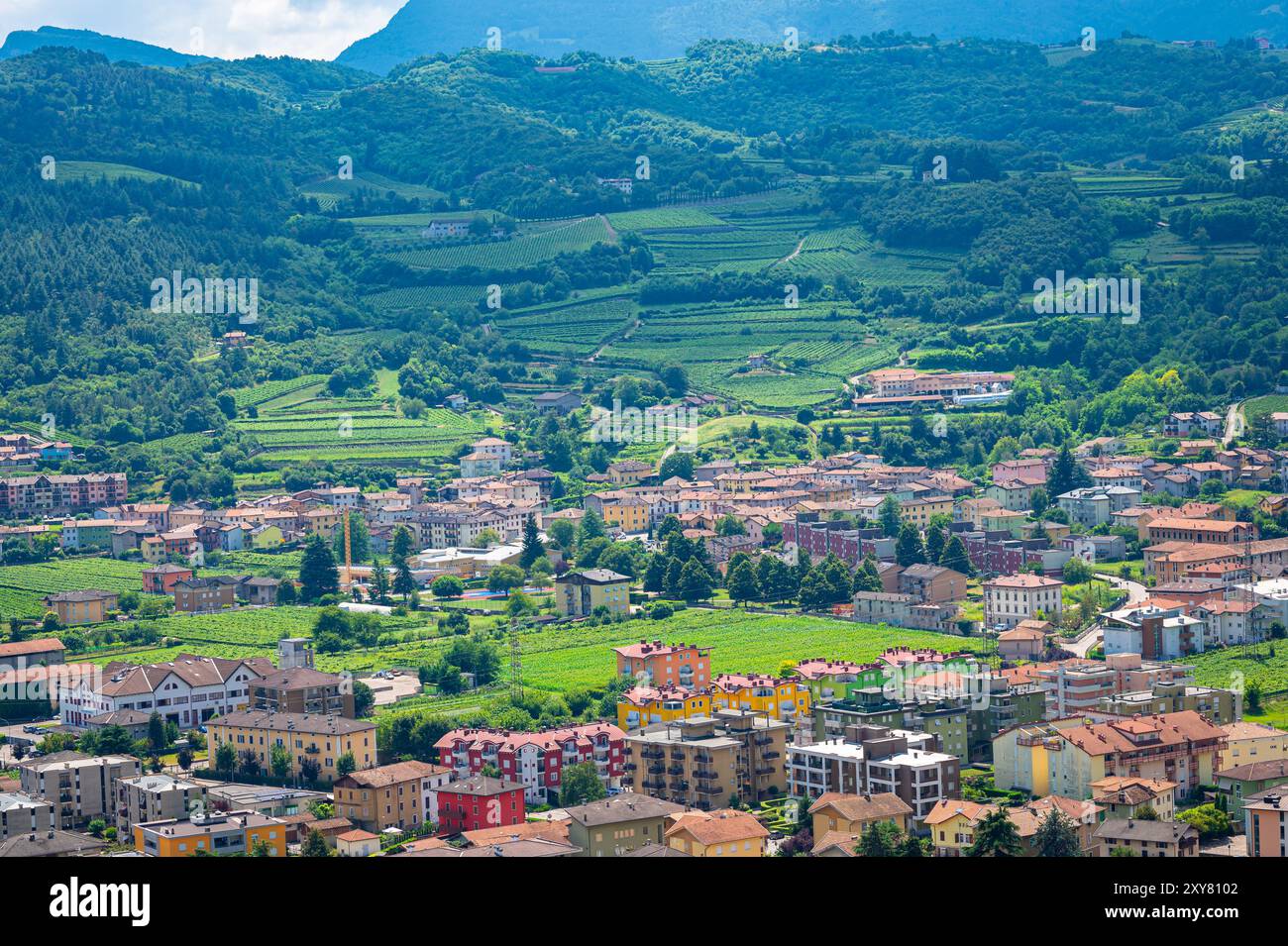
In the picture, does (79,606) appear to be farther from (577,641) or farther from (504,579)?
(577,641)

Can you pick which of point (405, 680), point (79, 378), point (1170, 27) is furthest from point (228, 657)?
point (1170, 27)

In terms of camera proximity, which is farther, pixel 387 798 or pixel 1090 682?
pixel 1090 682

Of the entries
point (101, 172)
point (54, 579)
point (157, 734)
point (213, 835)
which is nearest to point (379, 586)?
point (54, 579)

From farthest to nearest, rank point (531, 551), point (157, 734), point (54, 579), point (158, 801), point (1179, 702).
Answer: point (531, 551) → point (54, 579) → point (157, 734) → point (1179, 702) → point (158, 801)

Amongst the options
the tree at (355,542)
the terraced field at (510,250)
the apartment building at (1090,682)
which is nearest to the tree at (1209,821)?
the apartment building at (1090,682)

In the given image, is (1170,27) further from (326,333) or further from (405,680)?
(405,680)

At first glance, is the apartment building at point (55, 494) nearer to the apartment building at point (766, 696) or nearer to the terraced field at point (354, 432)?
the terraced field at point (354, 432)
